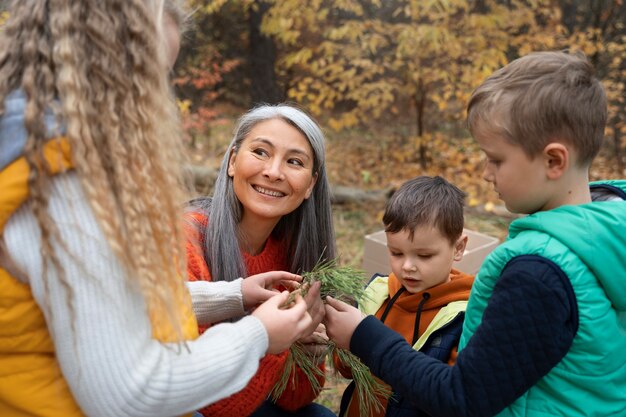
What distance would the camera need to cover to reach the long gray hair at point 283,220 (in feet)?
7.24

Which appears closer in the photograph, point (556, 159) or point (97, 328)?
point (97, 328)

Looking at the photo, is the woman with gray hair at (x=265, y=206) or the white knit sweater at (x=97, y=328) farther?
the woman with gray hair at (x=265, y=206)

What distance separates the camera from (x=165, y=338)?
1126 millimetres

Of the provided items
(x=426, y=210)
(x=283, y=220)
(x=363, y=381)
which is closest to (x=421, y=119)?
(x=283, y=220)

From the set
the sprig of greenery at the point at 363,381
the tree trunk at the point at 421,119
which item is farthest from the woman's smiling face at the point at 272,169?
the tree trunk at the point at 421,119

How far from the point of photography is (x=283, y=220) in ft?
8.05

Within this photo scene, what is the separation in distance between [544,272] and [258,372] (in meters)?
1.17

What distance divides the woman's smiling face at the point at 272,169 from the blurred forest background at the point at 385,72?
2.73 m

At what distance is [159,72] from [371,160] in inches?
276

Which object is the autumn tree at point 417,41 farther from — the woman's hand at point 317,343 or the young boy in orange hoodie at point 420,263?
the woman's hand at point 317,343

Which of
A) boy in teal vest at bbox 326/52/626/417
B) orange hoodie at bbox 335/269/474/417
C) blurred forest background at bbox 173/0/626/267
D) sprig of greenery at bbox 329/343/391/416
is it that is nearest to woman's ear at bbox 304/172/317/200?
orange hoodie at bbox 335/269/474/417

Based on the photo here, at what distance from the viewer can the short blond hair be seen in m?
1.23

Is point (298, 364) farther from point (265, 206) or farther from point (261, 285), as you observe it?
point (265, 206)

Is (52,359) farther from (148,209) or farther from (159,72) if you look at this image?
(159,72)
